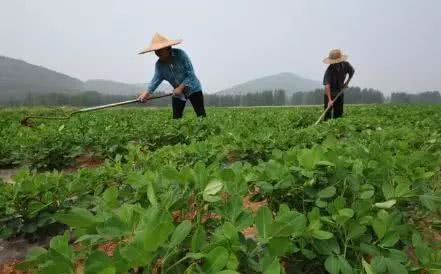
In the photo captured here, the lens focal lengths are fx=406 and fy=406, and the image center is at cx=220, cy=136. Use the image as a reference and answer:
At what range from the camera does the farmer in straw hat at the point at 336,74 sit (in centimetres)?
876

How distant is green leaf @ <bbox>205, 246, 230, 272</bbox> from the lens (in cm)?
94

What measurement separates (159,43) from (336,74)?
13.3 feet

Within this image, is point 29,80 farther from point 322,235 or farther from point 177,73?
point 322,235

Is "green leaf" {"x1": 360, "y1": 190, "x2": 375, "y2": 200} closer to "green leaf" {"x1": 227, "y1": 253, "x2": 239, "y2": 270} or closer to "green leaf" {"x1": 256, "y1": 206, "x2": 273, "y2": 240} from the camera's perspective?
"green leaf" {"x1": 256, "y1": 206, "x2": 273, "y2": 240}

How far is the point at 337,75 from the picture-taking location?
8.82 m

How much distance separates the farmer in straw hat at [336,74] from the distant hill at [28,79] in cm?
14407

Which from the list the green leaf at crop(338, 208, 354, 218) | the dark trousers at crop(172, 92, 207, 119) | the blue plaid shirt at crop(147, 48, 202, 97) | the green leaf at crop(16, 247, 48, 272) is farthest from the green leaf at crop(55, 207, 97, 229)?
the dark trousers at crop(172, 92, 207, 119)

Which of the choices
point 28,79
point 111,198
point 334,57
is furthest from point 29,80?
point 111,198

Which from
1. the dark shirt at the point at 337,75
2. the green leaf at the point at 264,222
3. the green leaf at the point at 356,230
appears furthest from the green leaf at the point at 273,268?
the dark shirt at the point at 337,75

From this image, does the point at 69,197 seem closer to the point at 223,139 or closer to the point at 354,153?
the point at 354,153

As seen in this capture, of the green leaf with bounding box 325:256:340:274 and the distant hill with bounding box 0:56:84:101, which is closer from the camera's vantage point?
the green leaf with bounding box 325:256:340:274

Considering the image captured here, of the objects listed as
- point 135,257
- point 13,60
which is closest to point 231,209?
point 135,257

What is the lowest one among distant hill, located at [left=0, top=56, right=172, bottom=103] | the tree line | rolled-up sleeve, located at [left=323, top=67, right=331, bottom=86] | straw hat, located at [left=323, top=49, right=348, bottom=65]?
the tree line

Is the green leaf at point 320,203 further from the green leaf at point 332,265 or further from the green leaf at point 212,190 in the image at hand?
the green leaf at point 212,190
